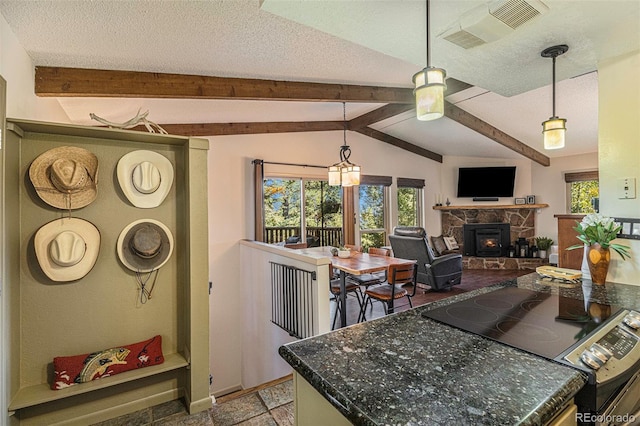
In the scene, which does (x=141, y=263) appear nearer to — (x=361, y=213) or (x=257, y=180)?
(x=257, y=180)

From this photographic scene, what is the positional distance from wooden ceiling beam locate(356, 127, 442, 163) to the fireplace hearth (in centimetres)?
181

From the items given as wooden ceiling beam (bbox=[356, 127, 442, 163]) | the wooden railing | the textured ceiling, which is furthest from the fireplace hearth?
the textured ceiling

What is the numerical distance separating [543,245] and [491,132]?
3.04 metres

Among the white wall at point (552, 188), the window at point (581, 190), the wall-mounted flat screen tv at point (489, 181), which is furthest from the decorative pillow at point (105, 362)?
the window at point (581, 190)

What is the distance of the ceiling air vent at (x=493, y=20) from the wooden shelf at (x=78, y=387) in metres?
2.51

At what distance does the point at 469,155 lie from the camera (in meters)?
7.26

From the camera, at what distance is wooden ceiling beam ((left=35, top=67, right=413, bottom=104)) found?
2.11 m

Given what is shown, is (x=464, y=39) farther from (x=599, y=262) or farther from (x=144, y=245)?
(x=144, y=245)

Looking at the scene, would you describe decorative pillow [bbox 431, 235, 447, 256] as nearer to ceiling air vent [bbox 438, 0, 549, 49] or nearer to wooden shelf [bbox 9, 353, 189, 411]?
ceiling air vent [bbox 438, 0, 549, 49]

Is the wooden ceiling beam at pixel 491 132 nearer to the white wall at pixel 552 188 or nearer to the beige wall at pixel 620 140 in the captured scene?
the white wall at pixel 552 188

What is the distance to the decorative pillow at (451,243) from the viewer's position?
6.95m

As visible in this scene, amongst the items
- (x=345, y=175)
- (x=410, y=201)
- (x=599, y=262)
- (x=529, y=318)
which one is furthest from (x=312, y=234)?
(x=529, y=318)

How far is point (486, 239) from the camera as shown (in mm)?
7090

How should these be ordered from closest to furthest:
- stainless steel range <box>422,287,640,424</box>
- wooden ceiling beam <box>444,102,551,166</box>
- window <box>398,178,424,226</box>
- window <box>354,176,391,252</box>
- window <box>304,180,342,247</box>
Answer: stainless steel range <box>422,287,640,424</box> → wooden ceiling beam <box>444,102,551,166</box> → window <box>304,180,342,247</box> → window <box>354,176,391,252</box> → window <box>398,178,424,226</box>
